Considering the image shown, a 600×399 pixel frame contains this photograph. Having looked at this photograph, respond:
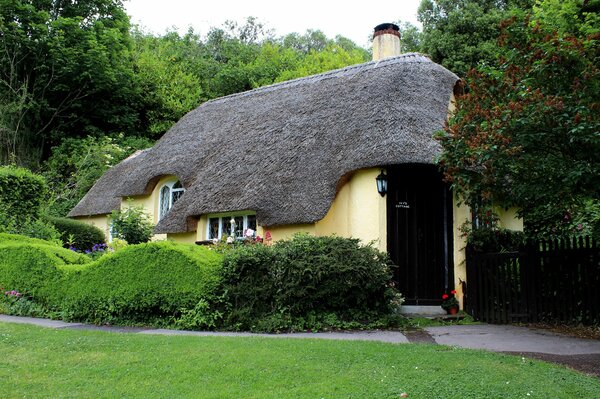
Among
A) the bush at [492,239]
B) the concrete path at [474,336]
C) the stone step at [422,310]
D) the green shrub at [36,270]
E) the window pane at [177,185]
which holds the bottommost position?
the concrete path at [474,336]

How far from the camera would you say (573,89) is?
7.36 meters

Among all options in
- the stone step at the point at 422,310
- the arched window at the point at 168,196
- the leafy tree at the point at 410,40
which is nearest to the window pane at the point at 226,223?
the arched window at the point at 168,196

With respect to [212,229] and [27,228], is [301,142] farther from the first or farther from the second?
[27,228]

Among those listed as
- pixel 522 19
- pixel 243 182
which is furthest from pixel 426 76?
pixel 522 19

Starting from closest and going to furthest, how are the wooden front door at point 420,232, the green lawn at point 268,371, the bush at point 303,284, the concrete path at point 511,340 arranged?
the green lawn at point 268,371
the concrete path at point 511,340
the bush at point 303,284
the wooden front door at point 420,232

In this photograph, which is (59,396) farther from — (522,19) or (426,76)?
(426,76)

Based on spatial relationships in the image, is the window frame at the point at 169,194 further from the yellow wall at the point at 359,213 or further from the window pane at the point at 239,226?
the yellow wall at the point at 359,213

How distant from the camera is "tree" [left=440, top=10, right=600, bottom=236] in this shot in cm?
729

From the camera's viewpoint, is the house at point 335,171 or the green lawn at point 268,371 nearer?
the green lawn at point 268,371

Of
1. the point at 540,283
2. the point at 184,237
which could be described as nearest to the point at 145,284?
the point at 184,237

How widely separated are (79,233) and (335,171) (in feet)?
35.0

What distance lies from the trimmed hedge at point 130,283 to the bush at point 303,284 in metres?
0.52

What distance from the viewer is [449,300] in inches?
454

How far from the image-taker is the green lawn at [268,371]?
5.47 meters
